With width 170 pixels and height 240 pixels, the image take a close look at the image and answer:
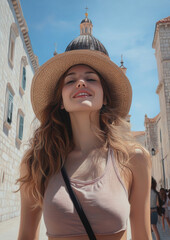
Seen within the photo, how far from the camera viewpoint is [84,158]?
1781 millimetres

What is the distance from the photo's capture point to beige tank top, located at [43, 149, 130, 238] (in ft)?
4.56

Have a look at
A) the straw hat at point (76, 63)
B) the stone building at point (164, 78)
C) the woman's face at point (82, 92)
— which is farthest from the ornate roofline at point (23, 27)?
the woman's face at point (82, 92)

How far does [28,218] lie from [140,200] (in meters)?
0.80

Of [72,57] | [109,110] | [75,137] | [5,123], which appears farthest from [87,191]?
[5,123]

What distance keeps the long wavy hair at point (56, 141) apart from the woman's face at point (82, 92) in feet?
0.73

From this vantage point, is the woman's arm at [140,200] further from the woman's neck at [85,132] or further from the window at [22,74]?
the window at [22,74]

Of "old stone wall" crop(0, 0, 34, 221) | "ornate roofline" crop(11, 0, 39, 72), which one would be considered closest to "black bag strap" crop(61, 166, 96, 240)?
"old stone wall" crop(0, 0, 34, 221)

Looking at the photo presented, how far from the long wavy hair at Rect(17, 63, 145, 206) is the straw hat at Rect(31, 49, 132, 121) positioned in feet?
0.21

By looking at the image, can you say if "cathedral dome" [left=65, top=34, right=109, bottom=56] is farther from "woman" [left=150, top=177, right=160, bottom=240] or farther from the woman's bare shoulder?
"woman" [left=150, top=177, right=160, bottom=240]

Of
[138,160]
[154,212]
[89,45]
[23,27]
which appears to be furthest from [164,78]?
[138,160]

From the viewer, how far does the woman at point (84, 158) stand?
1431 mm

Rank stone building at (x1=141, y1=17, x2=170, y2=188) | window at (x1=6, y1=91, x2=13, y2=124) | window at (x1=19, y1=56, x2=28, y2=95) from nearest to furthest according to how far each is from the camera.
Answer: window at (x1=6, y1=91, x2=13, y2=124) < window at (x1=19, y1=56, x2=28, y2=95) < stone building at (x1=141, y1=17, x2=170, y2=188)

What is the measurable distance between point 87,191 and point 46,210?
28 centimetres

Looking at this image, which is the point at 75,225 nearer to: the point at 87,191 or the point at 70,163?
the point at 87,191
